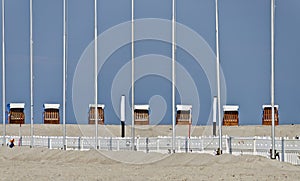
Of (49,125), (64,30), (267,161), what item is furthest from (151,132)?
(267,161)

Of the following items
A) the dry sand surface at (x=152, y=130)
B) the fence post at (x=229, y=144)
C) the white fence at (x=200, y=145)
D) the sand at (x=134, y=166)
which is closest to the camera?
the sand at (x=134, y=166)

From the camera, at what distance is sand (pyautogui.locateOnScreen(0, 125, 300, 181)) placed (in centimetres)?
2934

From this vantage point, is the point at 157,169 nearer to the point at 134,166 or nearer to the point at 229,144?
the point at 134,166

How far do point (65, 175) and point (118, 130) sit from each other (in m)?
83.6

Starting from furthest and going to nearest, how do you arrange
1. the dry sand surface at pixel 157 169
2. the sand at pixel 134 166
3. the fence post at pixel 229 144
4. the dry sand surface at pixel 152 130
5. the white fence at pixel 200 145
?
the dry sand surface at pixel 152 130, the fence post at pixel 229 144, the white fence at pixel 200 145, the sand at pixel 134 166, the dry sand surface at pixel 157 169

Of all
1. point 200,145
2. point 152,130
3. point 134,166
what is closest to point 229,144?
point 200,145

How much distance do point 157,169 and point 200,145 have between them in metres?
14.6

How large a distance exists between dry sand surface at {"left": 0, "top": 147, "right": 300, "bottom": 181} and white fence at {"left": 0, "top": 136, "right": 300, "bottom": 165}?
14.1 feet

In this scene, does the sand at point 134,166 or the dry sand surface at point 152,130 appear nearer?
the sand at point 134,166

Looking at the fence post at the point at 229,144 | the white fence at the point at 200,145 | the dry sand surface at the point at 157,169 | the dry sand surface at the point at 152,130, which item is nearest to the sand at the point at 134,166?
the dry sand surface at the point at 157,169

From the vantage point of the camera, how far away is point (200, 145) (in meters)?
47.8

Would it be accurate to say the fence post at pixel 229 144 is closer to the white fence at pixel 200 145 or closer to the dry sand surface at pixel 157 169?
the white fence at pixel 200 145

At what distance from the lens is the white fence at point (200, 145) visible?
40281 mm

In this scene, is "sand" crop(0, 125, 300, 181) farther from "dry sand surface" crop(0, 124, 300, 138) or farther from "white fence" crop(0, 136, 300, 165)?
"dry sand surface" crop(0, 124, 300, 138)
